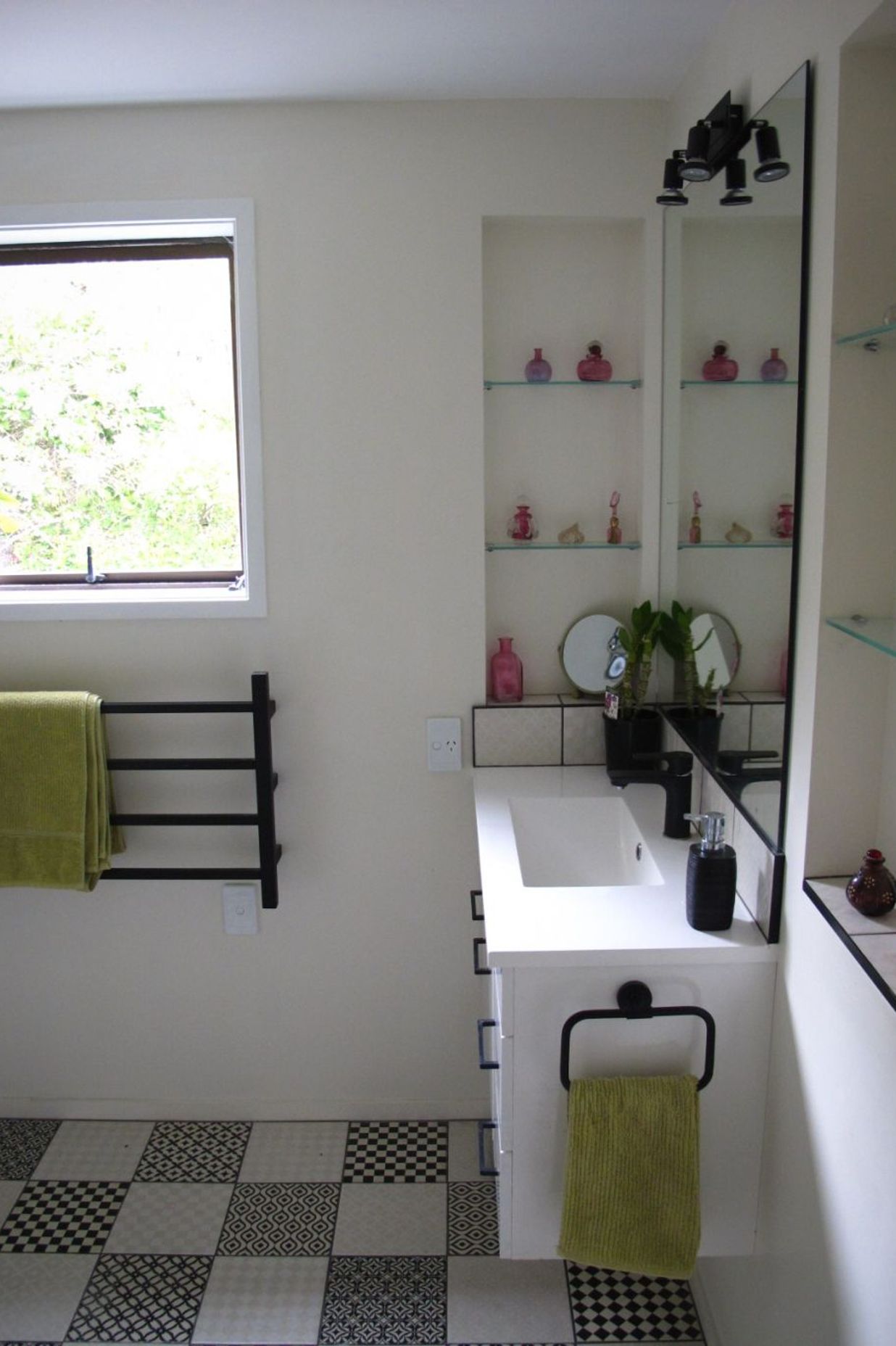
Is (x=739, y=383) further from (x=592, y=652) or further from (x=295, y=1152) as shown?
(x=295, y=1152)

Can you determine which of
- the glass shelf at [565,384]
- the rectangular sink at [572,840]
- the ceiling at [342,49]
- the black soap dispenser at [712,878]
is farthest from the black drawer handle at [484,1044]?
the ceiling at [342,49]

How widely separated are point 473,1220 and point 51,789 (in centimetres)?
126

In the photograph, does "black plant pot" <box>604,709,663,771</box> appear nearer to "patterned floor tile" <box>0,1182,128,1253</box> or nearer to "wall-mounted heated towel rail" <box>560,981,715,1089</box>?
"wall-mounted heated towel rail" <box>560,981,715,1089</box>

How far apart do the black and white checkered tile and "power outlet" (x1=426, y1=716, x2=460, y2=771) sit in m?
0.88

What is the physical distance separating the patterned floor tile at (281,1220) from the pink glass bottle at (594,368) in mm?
1830

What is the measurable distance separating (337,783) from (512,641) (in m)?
0.51

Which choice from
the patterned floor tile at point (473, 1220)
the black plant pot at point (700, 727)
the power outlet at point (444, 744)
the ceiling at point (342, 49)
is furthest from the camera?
the power outlet at point (444, 744)

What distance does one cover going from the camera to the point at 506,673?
2400 mm

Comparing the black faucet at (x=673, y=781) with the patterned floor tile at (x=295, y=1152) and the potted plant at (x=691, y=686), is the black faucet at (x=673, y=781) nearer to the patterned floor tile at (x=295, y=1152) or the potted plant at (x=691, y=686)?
the potted plant at (x=691, y=686)

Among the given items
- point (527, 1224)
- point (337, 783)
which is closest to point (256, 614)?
point (337, 783)

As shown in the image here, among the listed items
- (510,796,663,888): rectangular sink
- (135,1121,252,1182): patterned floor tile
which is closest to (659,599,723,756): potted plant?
(510,796,663,888): rectangular sink

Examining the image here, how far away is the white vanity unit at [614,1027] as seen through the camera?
65.1 inches

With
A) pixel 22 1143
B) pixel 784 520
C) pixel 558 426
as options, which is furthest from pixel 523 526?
pixel 22 1143

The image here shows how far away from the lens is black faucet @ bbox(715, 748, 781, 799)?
163 centimetres
